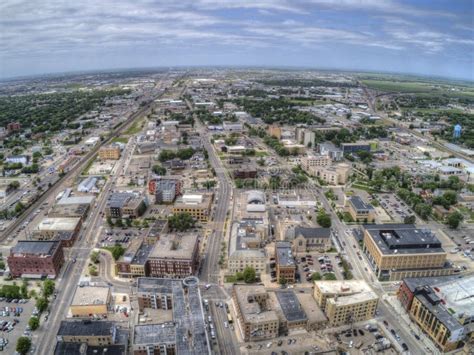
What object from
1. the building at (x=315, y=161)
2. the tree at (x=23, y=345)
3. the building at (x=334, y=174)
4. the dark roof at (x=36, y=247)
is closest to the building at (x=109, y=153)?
the dark roof at (x=36, y=247)

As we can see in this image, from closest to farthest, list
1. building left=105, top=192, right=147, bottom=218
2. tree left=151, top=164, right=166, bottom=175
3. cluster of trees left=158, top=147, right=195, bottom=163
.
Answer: building left=105, top=192, right=147, bottom=218
tree left=151, top=164, right=166, bottom=175
cluster of trees left=158, top=147, right=195, bottom=163

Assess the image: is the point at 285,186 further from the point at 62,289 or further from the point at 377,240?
the point at 62,289

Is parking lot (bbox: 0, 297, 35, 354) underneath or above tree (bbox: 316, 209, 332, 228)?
underneath

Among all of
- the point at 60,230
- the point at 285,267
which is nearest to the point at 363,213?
the point at 285,267

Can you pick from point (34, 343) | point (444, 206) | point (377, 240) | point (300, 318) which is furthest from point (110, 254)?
point (444, 206)

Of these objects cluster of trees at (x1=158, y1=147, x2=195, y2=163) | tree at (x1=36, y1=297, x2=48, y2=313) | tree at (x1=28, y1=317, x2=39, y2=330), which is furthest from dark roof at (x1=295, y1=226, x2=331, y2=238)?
cluster of trees at (x1=158, y1=147, x2=195, y2=163)

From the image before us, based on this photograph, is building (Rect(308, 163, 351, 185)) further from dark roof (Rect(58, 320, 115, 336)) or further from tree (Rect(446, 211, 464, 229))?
dark roof (Rect(58, 320, 115, 336))

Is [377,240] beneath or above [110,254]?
above
